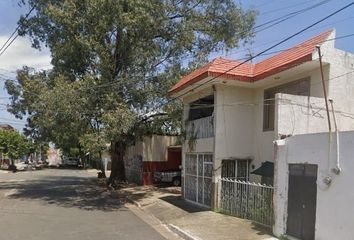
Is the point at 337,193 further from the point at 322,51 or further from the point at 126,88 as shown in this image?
the point at 126,88

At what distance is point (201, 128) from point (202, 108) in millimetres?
1484

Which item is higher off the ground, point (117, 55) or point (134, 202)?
point (117, 55)

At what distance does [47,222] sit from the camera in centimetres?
1605

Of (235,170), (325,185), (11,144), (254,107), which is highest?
(254,107)

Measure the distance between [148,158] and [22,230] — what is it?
20.4m

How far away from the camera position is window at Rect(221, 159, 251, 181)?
19.3 m

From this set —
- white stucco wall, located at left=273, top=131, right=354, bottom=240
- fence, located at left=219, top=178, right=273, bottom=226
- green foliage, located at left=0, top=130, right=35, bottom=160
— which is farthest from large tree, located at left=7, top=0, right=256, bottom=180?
green foliage, located at left=0, top=130, right=35, bottom=160

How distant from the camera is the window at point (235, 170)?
19.3 m

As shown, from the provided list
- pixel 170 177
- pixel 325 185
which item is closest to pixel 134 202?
pixel 170 177

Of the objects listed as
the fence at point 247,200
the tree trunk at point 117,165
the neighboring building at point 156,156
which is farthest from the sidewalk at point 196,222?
the neighboring building at point 156,156

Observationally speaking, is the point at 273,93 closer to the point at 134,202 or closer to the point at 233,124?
the point at 233,124

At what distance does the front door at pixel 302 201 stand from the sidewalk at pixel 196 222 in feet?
2.86

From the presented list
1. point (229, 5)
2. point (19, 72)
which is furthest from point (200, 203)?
point (19, 72)

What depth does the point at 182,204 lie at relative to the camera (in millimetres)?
21109
